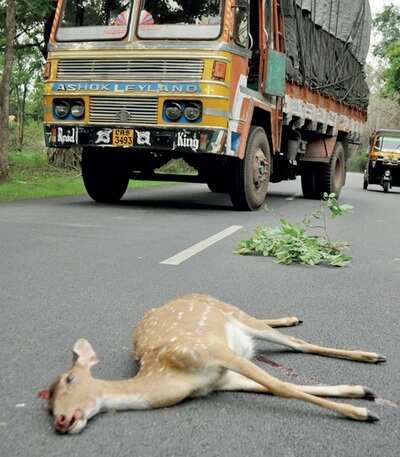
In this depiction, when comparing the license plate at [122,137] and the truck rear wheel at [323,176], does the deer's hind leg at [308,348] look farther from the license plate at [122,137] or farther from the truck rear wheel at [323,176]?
the truck rear wheel at [323,176]

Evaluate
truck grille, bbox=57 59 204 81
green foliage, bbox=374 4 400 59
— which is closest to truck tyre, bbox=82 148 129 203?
truck grille, bbox=57 59 204 81

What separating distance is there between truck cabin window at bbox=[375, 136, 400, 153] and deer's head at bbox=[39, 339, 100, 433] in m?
22.3

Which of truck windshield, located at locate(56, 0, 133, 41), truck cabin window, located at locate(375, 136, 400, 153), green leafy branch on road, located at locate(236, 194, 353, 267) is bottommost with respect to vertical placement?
green leafy branch on road, located at locate(236, 194, 353, 267)

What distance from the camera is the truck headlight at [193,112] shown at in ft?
33.1

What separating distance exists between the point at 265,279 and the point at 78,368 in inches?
129

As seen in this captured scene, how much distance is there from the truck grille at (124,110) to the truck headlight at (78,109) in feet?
0.51

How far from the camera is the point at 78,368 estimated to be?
258 centimetres

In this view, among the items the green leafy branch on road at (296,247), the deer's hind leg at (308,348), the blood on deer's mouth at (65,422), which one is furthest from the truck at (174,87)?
the blood on deer's mouth at (65,422)

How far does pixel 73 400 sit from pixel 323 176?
13.6 metres

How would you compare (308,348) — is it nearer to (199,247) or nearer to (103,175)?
(199,247)

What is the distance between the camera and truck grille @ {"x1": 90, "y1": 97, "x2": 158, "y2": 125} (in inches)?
403

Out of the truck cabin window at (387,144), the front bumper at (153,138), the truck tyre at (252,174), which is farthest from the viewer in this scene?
the truck cabin window at (387,144)

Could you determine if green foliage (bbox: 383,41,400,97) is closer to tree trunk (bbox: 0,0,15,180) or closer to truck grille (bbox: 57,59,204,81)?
tree trunk (bbox: 0,0,15,180)

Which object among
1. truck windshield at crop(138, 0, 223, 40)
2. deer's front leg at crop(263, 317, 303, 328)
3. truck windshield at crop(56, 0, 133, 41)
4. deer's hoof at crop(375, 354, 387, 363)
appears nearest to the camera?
deer's hoof at crop(375, 354, 387, 363)
